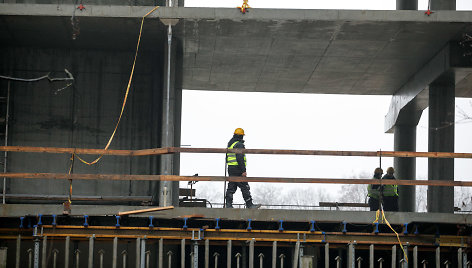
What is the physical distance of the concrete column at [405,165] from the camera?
75.2 feet

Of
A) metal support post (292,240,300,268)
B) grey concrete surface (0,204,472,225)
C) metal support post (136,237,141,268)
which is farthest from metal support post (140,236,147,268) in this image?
metal support post (292,240,300,268)

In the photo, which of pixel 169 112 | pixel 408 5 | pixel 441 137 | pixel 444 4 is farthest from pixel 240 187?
pixel 408 5

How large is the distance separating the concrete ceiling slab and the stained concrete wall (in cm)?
41

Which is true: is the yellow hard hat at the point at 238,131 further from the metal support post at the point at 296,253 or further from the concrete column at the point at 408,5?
the concrete column at the point at 408,5

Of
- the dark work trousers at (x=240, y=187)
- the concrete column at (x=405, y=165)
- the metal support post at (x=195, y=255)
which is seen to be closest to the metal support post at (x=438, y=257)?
the dark work trousers at (x=240, y=187)

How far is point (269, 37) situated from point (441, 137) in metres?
5.12

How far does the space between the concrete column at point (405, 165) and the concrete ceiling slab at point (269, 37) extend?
270 centimetres

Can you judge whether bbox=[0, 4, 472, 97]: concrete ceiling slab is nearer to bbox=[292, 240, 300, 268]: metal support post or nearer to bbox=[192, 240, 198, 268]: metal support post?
bbox=[292, 240, 300, 268]: metal support post

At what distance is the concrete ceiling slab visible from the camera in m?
16.1

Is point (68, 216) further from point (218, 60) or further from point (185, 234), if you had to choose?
point (218, 60)

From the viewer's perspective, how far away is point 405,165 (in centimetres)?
2366

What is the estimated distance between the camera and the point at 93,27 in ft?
55.5

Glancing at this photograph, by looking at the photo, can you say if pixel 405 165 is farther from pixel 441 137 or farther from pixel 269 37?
pixel 269 37

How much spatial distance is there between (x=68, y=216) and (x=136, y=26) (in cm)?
474
